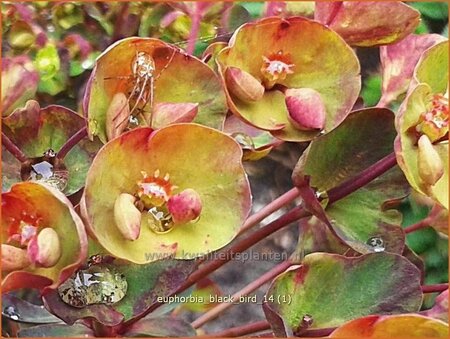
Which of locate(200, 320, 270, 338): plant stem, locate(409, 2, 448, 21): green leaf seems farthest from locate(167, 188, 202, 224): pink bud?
locate(409, 2, 448, 21): green leaf

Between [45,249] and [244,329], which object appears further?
[244,329]

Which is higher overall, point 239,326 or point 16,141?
point 16,141

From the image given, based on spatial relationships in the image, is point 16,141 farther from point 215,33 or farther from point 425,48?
point 425,48

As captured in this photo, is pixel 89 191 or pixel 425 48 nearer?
pixel 89 191

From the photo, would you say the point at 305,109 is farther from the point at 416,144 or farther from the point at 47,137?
the point at 47,137

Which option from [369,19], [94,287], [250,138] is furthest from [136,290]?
[369,19]

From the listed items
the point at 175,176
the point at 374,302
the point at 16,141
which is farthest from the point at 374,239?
the point at 16,141

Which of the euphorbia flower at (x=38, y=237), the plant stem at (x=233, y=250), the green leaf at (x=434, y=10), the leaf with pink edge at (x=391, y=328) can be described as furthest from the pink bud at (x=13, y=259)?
the green leaf at (x=434, y=10)
